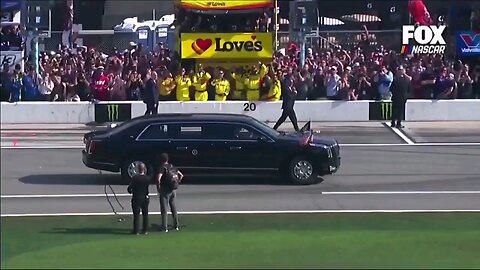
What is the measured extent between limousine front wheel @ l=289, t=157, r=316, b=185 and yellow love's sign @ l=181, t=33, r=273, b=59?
524 inches

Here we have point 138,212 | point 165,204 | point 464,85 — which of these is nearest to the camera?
point 138,212

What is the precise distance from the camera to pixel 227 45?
33.8 metres

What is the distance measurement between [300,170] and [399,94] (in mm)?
9013

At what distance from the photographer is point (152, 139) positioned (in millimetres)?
20719

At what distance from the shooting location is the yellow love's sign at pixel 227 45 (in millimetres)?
33844

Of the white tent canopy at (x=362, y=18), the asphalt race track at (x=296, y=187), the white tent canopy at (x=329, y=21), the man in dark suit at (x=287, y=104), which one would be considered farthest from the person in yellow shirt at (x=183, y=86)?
the white tent canopy at (x=362, y=18)

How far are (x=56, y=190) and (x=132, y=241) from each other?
17.7 ft

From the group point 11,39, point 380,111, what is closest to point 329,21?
point 380,111

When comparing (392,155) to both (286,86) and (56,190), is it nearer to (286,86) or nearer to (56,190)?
(286,86)

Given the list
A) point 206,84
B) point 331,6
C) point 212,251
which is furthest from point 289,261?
point 331,6

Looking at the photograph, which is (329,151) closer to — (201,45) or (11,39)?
(201,45)

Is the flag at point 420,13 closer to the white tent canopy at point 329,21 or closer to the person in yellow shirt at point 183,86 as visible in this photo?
the white tent canopy at point 329,21

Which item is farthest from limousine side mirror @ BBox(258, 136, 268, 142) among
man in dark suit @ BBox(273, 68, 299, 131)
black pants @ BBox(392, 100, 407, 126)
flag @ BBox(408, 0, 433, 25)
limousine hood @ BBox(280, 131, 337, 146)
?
flag @ BBox(408, 0, 433, 25)

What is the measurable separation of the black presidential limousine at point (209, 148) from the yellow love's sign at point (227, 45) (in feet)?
42.8
